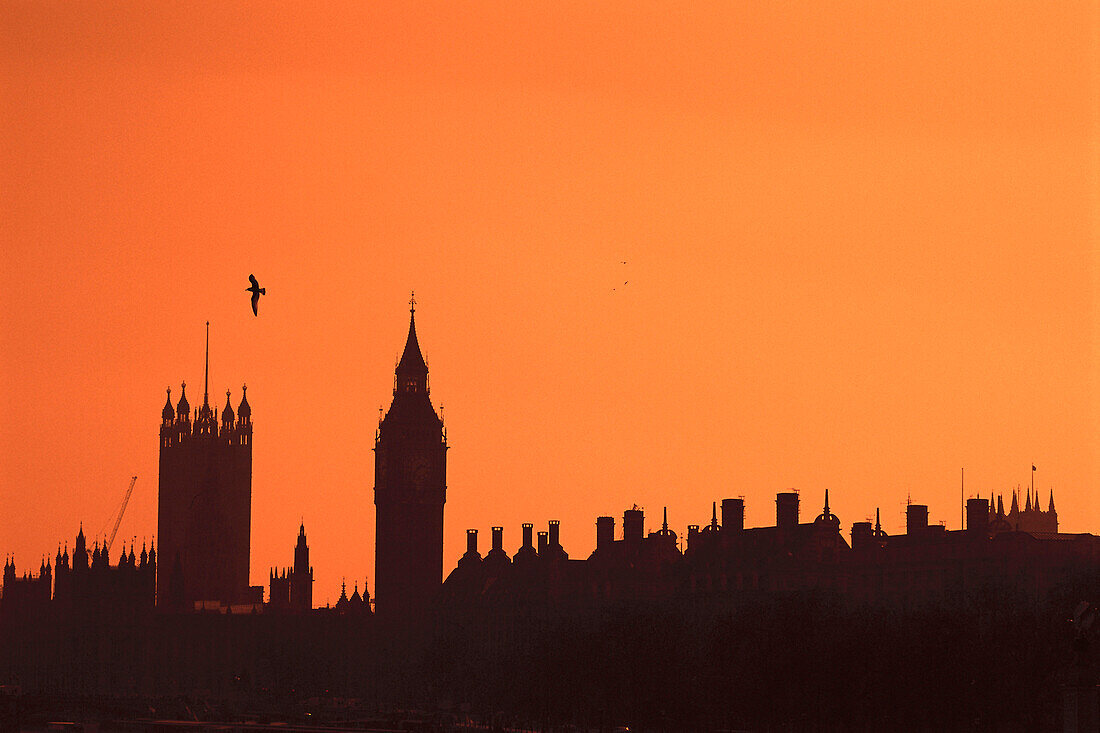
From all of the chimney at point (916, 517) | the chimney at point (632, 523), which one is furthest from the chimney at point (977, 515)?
the chimney at point (632, 523)

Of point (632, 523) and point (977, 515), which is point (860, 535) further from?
point (632, 523)

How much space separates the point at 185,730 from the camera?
547 ft

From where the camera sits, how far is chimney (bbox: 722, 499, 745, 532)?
589ft

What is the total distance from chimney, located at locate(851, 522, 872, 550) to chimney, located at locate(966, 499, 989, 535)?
8.27 metres

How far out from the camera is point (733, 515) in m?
180


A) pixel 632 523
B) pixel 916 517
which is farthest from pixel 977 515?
pixel 632 523

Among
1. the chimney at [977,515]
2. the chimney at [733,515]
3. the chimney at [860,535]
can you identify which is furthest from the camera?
the chimney at [733,515]

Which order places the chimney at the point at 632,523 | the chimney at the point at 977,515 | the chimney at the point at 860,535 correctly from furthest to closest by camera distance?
the chimney at the point at 632,523, the chimney at the point at 860,535, the chimney at the point at 977,515

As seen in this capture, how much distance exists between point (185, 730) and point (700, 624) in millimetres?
31944

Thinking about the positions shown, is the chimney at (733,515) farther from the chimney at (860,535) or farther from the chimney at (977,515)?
the chimney at (977,515)

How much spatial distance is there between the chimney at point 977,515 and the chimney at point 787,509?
1541 centimetres

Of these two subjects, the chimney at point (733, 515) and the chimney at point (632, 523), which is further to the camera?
the chimney at point (632, 523)

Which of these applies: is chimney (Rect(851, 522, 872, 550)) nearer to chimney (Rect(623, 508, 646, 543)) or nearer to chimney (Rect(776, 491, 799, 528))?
chimney (Rect(776, 491, 799, 528))

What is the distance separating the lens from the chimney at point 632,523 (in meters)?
198
